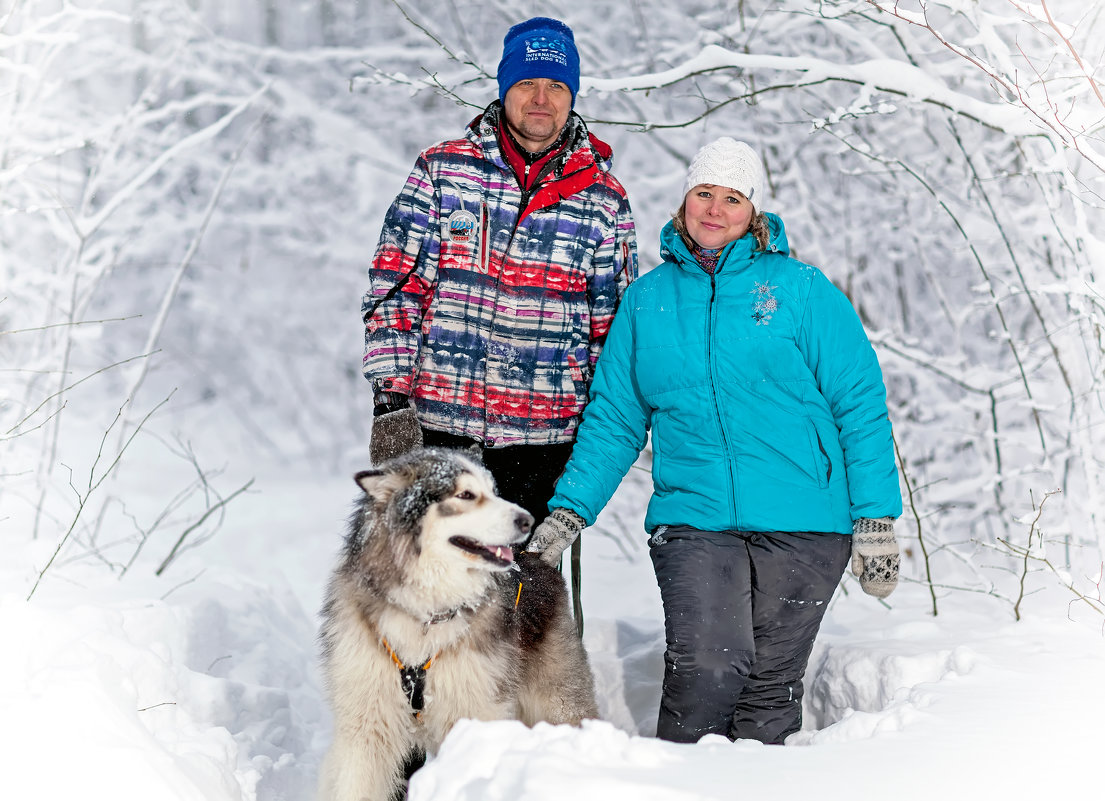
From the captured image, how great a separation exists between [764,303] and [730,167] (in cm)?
51

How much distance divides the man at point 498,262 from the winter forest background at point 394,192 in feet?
2.94

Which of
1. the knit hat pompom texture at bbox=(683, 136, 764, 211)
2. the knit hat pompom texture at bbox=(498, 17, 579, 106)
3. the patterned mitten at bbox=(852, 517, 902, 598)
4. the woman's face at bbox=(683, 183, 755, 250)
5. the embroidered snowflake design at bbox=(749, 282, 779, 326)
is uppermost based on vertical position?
the knit hat pompom texture at bbox=(498, 17, 579, 106)

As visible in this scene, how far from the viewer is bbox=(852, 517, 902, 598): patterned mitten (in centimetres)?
299

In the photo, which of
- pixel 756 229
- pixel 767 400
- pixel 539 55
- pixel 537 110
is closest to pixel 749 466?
pixel 767 400

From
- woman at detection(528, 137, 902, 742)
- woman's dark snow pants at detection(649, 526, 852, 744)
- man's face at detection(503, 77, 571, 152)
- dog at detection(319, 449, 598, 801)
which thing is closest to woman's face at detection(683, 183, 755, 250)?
woman at detection(528, 137, 902, 742)

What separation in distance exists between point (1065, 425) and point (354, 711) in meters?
4.73

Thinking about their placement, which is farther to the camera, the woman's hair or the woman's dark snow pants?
the woman's hair

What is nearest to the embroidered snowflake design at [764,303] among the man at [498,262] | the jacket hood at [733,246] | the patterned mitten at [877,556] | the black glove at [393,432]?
the jacket hood at [733,246]

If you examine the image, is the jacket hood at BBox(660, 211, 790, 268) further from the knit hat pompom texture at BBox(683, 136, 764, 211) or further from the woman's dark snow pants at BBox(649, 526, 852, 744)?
the woman's dark snow pants at BBox(649, 526, 852, 744)

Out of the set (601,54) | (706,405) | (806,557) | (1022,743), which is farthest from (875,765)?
(601,54)

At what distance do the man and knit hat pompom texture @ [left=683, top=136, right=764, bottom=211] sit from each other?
1.46 ft

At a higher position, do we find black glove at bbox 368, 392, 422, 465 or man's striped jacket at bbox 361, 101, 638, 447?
man's striped jacket at bbox 361, 101, 638, 447

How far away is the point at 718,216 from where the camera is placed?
3.18m

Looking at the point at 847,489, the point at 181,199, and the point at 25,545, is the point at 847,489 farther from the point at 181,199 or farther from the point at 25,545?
the point at 181,199
